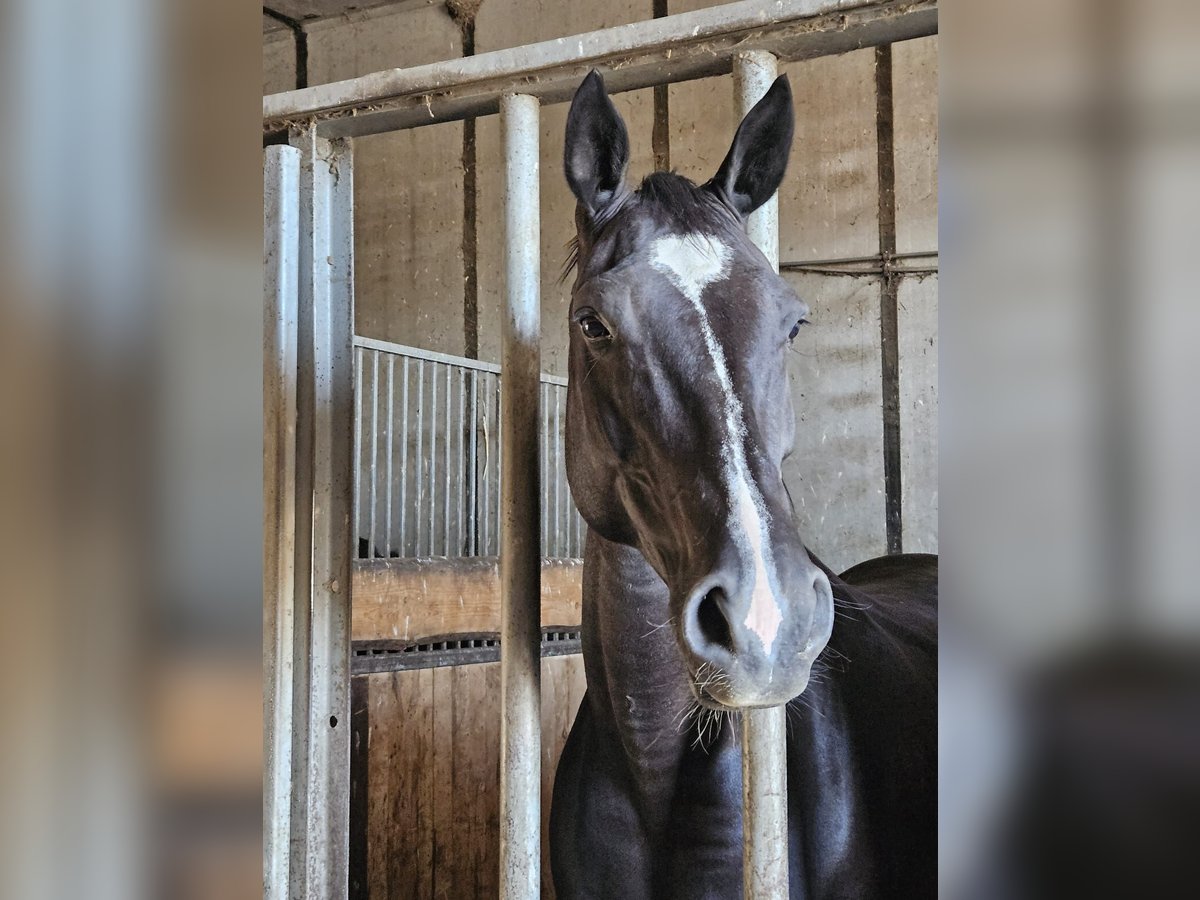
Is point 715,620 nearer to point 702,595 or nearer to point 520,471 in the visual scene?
point 702,595

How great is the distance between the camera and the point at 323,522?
4.52 feet

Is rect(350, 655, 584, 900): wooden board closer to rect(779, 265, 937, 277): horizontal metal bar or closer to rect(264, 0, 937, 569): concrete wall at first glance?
rect(264, 0, 937, 569): concrete wall

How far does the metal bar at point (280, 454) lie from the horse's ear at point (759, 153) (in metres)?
0.64

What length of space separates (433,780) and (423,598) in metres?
0.46

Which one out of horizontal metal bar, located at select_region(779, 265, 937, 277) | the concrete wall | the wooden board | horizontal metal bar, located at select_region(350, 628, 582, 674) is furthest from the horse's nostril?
horizontal metal bar, located at select_region(779, 265, 937, 277)

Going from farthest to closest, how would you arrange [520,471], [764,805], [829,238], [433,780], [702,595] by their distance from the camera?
[829,238] → [433,780] → [520,471] → [764,805] → [702,595]

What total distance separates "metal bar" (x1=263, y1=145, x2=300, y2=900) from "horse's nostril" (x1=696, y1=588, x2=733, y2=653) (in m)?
0.70

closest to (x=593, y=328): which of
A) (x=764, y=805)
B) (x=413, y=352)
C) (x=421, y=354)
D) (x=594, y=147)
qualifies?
(x=594, y=147)
